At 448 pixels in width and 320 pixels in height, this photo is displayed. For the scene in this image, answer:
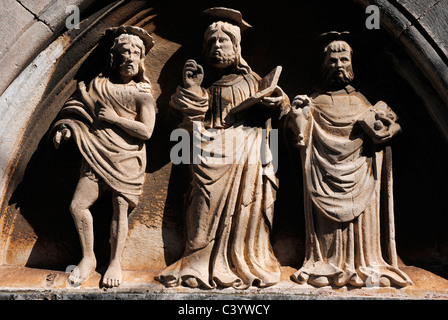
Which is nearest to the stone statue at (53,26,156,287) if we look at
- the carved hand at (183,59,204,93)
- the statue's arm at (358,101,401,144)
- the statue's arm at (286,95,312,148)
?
the carved hand at (183,59,204,93)

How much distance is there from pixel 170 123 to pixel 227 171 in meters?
0.70

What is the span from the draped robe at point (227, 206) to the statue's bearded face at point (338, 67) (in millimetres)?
756

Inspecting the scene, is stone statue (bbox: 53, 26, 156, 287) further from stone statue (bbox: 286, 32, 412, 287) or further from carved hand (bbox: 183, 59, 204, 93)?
stone statue (bbox: 286, 32, 412, 287)

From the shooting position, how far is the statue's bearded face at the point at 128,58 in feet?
19.3

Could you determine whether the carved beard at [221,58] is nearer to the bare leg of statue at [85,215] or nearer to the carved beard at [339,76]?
the carved beard at [339,76]

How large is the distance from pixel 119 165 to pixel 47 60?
0.99m

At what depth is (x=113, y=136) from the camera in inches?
226

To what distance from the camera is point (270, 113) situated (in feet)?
19.6

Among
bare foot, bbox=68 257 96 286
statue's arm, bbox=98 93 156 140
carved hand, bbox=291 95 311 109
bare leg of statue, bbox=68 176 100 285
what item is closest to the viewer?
bare foot, bbox=68 257 96 286

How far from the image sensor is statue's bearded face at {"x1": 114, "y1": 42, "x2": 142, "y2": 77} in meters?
5.87

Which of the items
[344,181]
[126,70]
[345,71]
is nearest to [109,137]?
[126,70]

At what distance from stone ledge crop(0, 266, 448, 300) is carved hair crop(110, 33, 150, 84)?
1.56 m

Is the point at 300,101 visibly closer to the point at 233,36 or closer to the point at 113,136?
the point at 233,36
